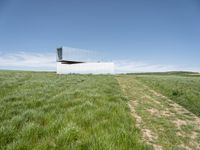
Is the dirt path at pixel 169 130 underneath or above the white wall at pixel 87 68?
underneath

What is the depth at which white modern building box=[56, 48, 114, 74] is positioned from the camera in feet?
164

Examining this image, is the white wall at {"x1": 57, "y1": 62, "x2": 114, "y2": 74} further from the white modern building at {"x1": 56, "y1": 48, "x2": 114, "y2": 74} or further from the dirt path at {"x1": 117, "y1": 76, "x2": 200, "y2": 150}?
the dirt path at {"x1": 117, "y1": 76, "x2": 200, "y2": 150}

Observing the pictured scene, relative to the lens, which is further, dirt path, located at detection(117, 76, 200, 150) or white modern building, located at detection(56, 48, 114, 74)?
white modern building, located at detection(56, 48, 114, 74)

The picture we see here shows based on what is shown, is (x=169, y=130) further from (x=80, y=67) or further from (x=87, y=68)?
(x=87, y=68)

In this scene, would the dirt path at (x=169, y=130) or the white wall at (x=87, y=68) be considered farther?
the white wall at (x=87, y=68)

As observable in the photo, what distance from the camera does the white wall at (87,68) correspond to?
164 ft

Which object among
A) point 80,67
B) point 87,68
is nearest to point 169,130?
point 80,67

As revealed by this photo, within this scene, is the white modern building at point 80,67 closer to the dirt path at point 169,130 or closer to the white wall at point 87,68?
the white wall at point 87,68

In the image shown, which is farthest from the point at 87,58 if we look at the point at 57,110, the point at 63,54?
the point at 57,110

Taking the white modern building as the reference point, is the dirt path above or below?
below

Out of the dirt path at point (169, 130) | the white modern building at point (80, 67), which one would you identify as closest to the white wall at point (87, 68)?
the white modern building at point (80, 67)

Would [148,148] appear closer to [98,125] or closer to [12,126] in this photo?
[98,125]

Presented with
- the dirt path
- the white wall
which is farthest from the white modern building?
the dirt path

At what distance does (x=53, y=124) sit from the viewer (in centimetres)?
431
